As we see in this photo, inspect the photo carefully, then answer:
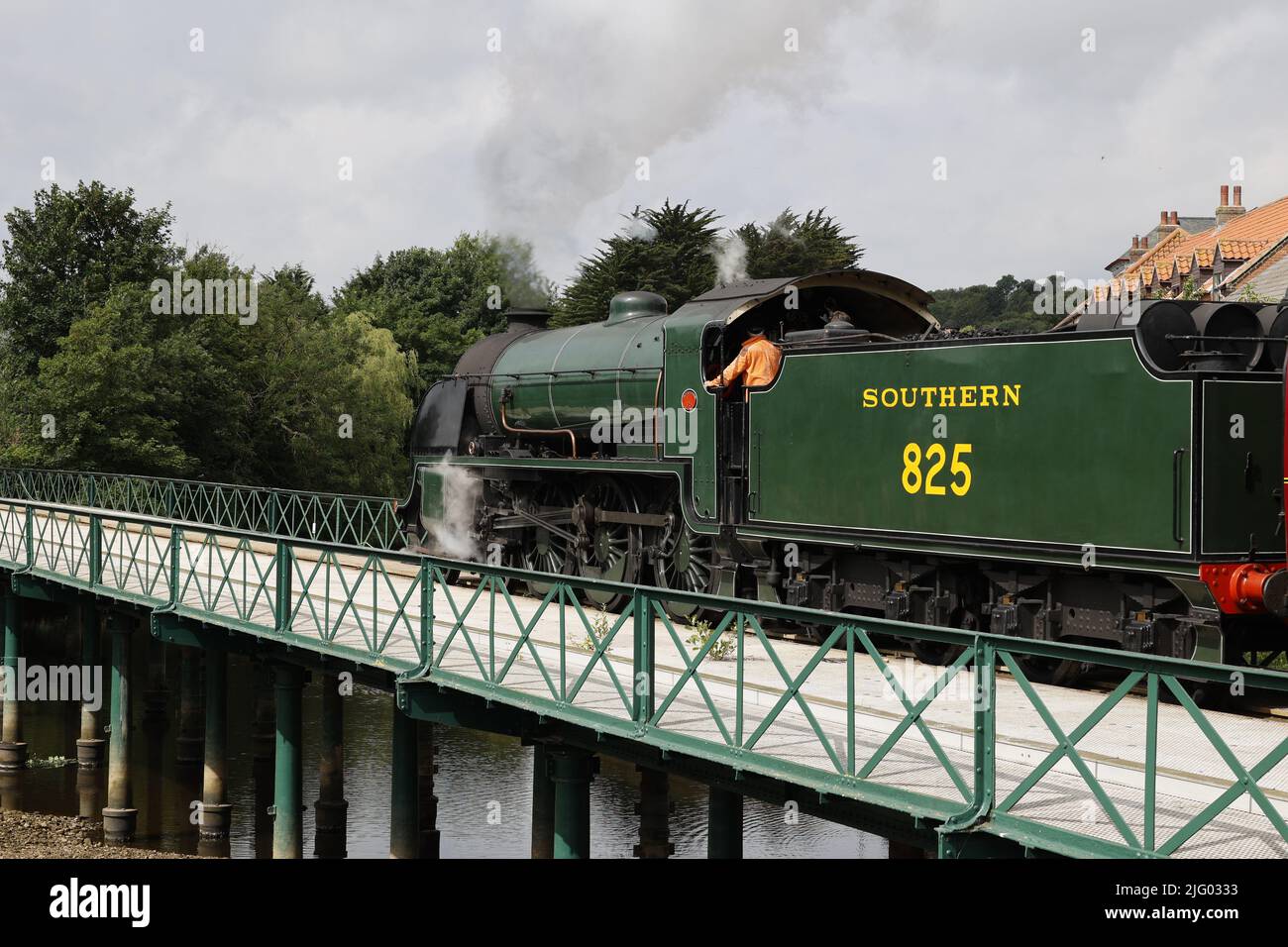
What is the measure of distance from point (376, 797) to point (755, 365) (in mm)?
11321

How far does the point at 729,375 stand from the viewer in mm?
14312

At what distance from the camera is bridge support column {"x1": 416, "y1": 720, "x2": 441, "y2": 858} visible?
1808 centimetres

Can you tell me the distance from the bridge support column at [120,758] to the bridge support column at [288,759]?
441 centimetres

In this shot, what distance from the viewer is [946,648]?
12930 mm

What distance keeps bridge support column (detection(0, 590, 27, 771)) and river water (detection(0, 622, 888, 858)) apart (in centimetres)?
29

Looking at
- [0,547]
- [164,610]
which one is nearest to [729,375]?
[164,610]

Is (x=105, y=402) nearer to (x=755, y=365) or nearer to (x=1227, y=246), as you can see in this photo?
(x=755, y=365)

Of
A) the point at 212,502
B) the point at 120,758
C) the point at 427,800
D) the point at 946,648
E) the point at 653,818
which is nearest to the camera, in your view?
the point at 946,648

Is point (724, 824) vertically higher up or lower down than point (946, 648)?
lower down

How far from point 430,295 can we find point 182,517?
126ft

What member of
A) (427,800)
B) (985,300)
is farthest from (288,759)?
(985,300)

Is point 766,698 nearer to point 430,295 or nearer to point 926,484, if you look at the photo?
point 926,484

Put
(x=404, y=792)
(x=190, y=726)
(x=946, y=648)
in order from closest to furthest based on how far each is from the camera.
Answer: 1. (x=946, y=648)
2. (x=404, y=792)
3. (x=190, y=726)
